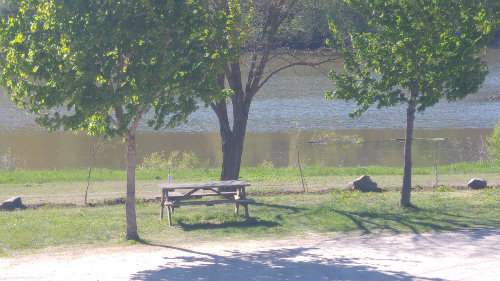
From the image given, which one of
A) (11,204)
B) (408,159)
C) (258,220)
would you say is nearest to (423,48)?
(408,159)

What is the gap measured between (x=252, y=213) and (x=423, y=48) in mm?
4809

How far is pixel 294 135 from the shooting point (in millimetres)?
34125

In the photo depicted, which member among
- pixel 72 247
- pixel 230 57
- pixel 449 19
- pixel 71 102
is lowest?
pixel 72 247

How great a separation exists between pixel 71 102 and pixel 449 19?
299 inches

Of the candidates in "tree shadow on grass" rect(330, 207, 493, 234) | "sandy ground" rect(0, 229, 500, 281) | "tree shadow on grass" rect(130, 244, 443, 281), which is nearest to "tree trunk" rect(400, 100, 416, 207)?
"tree shadow on grass" rect(330, 207, 493, 234)

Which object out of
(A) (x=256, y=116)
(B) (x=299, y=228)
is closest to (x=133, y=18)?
(B) (x=299, y=228)

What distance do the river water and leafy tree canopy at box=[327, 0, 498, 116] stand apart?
10.9 metres

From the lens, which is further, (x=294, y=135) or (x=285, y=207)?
(x=294, y=135)

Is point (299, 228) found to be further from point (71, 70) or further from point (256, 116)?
point (256, 116)

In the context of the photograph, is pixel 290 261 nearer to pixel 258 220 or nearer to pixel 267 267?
pixel 267 267

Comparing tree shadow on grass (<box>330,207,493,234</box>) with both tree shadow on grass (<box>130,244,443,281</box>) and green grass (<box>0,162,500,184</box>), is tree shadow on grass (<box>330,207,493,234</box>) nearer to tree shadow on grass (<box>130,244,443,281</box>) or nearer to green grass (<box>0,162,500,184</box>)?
tree shadow on grass (<box>130,244,443,281</box>)

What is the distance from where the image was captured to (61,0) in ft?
33.1

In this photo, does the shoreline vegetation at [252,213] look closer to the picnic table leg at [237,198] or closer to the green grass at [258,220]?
the green grass at [258,220]

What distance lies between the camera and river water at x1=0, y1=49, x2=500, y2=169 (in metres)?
29.1
